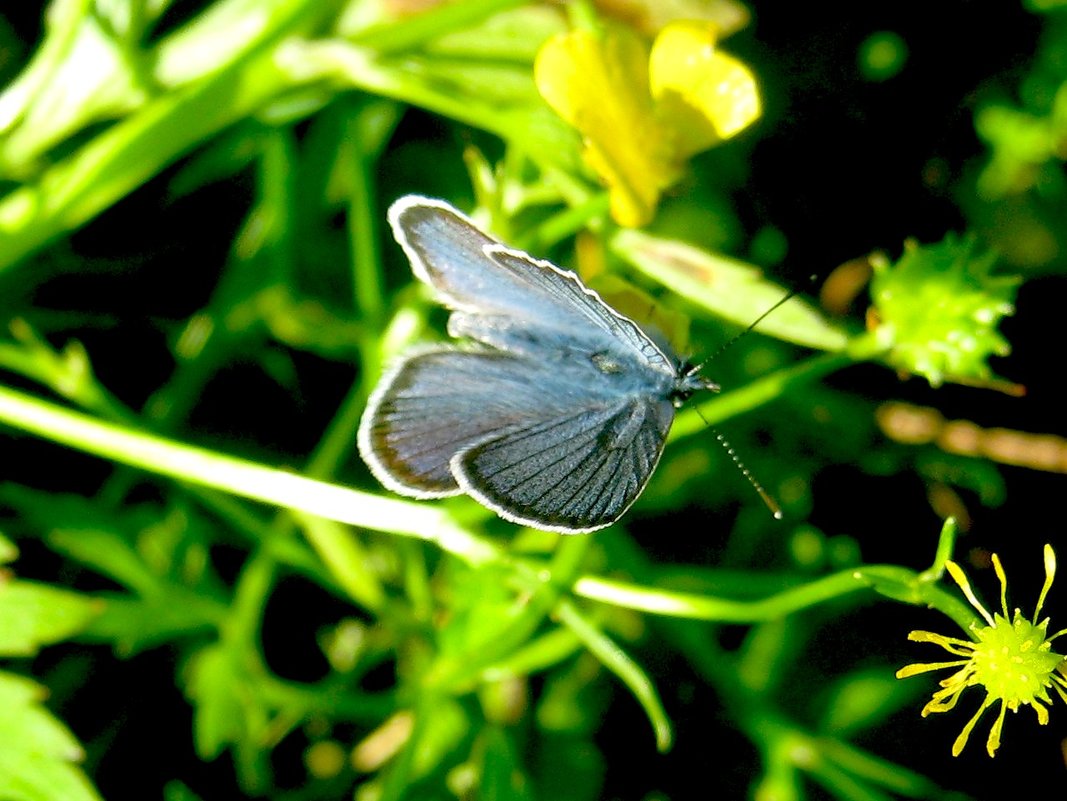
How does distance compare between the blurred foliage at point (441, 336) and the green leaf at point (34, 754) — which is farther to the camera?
the blurred foliage at point (441, 336)

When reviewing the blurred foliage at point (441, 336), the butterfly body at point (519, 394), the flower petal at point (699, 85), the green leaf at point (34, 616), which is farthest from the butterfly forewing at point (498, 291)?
the green leaf at point (34, 616)

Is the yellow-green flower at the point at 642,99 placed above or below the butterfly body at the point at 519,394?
above

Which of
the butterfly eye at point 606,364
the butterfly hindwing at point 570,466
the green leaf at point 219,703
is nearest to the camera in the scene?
the butterfly hindwing at point 570,466

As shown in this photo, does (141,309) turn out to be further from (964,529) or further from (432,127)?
(964,529)

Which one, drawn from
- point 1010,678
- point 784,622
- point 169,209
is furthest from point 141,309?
point 1010,678

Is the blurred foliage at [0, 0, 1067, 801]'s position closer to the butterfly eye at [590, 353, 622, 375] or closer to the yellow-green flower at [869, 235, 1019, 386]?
the yellow-green flower at [869, 235, 1019, 386]

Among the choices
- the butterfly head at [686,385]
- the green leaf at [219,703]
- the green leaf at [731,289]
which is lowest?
the green leaf at [219,703]

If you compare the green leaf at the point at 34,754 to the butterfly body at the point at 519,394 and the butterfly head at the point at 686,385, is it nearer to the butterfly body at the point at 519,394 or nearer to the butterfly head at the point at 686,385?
the butterfly body at the point at 519,394

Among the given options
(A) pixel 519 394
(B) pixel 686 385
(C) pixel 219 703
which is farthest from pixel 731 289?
(C) pixel 219 703
